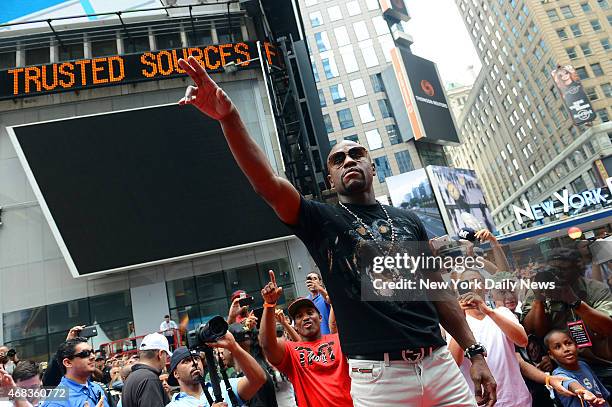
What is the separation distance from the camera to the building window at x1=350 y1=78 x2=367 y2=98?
3997 cm

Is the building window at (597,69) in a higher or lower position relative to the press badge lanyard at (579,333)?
higher

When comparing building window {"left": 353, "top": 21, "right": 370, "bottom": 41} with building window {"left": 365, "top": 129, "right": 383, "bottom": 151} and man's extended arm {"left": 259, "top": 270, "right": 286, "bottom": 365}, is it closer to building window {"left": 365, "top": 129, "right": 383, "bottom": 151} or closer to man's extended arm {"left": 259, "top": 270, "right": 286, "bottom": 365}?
building window {"left": 365, "top": 129, "right": 383, "bottom": 151}

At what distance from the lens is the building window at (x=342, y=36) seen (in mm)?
41625

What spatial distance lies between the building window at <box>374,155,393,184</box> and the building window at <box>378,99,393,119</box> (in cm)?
475

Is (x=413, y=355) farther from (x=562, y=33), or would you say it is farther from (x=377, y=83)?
(x=562, y=33)

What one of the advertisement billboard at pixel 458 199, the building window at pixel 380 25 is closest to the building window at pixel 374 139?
the advertisement billboard at pixel 458 199

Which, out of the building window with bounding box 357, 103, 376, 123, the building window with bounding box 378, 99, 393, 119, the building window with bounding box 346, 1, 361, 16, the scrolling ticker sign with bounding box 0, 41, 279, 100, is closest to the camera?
the scrolling ticker sign with bounding box 0, 41, 279, 100

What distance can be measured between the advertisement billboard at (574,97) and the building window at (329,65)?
86.2ft

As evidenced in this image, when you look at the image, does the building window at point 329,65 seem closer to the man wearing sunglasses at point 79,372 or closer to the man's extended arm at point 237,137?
the man wearing sunglasses at point 79,372

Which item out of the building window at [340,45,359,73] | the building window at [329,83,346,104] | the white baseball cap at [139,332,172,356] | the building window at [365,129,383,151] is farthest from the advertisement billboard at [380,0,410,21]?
the white baseball cap at [139,332,172,356]

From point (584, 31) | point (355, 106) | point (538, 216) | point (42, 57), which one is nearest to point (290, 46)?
point (42, 57)

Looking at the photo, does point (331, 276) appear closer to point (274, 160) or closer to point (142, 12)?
point (274, 160)

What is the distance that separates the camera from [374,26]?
4184 cm

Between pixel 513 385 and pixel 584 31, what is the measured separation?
6387 centimetres
